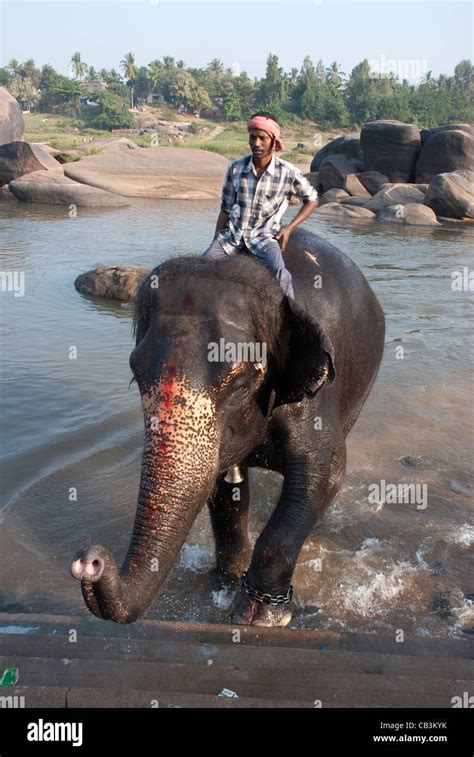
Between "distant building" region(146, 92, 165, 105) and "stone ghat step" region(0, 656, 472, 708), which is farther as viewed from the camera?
"distant building" region(146, 92, 165, 105)

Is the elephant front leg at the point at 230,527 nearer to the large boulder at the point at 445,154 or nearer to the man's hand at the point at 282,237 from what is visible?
the man's hand at the point at 282,237

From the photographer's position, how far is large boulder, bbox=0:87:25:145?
110 feet

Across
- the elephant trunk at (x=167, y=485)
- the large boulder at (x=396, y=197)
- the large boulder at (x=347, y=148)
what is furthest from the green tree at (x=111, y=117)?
the elephant trunk at (x=167, y=485)

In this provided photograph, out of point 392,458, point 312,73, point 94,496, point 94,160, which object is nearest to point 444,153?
point 94,160

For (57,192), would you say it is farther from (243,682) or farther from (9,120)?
(243,682)

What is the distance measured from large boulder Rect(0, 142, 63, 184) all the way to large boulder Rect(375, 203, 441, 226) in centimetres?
1341

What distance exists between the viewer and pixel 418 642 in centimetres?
424

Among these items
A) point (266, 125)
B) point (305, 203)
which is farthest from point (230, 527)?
point (266, 125)

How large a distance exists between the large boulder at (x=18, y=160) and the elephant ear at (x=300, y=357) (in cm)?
2659

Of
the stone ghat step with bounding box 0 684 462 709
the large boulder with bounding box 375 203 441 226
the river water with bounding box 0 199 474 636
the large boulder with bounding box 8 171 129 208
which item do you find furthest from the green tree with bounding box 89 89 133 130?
the stone ghat step with bounding box 0 684 462 709

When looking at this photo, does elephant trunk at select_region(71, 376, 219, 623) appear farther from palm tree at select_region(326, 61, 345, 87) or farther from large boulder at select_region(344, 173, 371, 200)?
palm tree at select_region(326, 61, 345, 87)

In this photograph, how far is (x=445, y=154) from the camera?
1211 inches

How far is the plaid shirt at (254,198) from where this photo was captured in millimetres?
5133

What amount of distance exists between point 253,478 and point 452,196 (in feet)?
73.1
